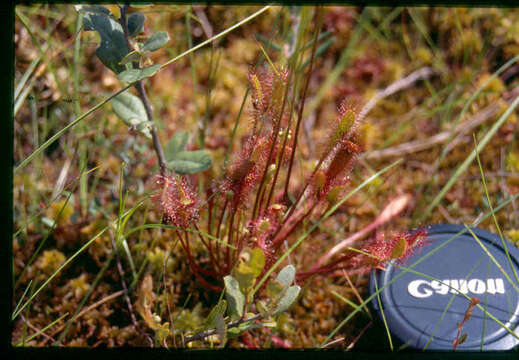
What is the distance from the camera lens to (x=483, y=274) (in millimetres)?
1582

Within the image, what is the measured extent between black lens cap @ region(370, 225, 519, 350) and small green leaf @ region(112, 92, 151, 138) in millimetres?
879

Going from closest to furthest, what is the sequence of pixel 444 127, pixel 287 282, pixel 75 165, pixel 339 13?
pixel 287 282
pixel 75 165
pixel 444 127
pixel 339 13

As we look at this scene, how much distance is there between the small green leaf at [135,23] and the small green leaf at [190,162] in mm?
399

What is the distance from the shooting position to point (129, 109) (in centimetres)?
145

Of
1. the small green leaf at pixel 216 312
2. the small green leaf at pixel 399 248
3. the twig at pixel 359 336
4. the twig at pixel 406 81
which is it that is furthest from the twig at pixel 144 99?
the twig at pixel 406 81

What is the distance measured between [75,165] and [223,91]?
2.61 ft

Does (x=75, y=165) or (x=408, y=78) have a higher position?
(x=408, y=78)

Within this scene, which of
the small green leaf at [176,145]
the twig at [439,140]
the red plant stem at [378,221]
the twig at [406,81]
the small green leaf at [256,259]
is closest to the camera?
the small green leaf at [256,259]

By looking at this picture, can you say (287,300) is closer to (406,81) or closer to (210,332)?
(210,332)

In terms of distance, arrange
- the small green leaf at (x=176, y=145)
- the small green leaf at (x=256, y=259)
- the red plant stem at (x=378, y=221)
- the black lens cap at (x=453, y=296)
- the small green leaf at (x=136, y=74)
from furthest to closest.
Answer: the red plant stem at (x=378, y=221)
the small green leaf at (x=176, y=145)
the black lens cap at (x=453, y=296)
the small green leaf at (x=136, y=74)
the small green leaf at (x=256, y=259)

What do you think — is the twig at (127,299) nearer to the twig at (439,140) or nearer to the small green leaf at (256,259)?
the small green leaf at (256,259)

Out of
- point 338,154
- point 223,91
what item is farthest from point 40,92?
point 338,154

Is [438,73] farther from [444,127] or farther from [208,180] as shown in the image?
[208,180]

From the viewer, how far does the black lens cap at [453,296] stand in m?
1.46
